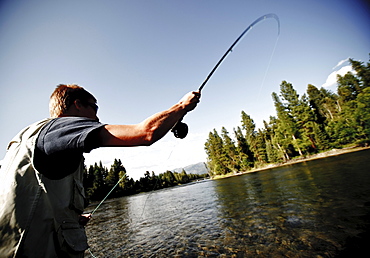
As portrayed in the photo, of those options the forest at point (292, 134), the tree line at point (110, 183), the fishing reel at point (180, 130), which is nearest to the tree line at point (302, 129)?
the forest at point (292, 134)

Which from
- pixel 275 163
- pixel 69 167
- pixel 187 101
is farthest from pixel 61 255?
pixel 275 163

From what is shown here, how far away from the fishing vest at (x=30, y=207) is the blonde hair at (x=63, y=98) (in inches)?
12.5

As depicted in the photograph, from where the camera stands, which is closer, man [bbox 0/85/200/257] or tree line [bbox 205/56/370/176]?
man [bbox 0/85/200/257]

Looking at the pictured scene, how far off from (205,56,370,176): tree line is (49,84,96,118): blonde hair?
50582 mm

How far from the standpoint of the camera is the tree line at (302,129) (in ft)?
124

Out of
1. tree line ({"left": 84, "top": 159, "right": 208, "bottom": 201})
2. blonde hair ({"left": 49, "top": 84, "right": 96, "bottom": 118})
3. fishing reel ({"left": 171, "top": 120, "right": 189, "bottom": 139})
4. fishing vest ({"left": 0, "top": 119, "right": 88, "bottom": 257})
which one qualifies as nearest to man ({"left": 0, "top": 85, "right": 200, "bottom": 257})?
fishing vest ({"left": 0, "top": 119, "right": 88, "bottom": 257})

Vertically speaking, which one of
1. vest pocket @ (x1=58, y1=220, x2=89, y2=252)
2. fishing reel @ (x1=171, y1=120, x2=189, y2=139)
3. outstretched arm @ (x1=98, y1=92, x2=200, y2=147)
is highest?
fishing reel @ (x1=171, y1=120, x2=189, y2=139)

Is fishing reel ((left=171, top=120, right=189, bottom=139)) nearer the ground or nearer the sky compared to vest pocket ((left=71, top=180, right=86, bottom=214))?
nearer the sky

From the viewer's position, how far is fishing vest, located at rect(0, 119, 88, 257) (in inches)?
45.3

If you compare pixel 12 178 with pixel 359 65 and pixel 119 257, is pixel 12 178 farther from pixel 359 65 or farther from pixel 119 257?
pixel 359 65

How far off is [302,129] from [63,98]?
57.6 metres

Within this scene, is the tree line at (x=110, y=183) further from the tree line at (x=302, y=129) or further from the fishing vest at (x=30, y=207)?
the fishing vest at (x=30, y=207)

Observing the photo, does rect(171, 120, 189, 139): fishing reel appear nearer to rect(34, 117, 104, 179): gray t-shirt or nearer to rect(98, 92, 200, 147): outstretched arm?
rect(98, 92, 200, 147): outstretched arm

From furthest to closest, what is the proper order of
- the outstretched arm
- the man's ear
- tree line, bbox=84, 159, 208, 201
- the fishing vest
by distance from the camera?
tree line, bbox=84, 159, 208, 201 < the man's ear < the outstretched arm < the fishing vest
